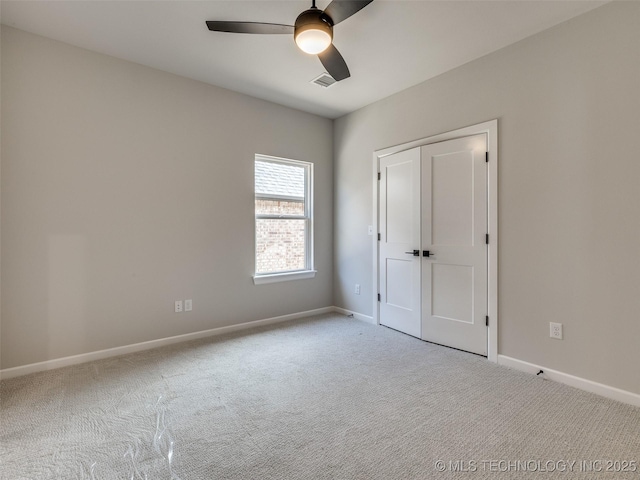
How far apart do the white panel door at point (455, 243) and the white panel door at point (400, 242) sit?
0.10 m

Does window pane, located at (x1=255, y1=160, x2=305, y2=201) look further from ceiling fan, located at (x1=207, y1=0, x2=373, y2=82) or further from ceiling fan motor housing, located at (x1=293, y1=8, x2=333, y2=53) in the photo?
ceiling fan motor housing, located at (x1=293, y1=8, x2=333, y2=53)

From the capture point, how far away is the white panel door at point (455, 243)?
290 cm

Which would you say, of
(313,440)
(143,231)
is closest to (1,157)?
(143,231)

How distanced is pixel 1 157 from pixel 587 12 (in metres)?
4.56

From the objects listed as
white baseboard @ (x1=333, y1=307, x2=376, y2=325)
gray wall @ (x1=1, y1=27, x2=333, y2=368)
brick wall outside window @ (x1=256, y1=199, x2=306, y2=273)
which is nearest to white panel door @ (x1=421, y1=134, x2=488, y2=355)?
white baseboard @ (x1=333, y1=307, x2=376, y2=325)

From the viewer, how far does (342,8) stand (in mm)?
1802

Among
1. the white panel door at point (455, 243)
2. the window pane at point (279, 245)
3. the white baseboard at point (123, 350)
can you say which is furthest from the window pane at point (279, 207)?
the white panel door at point (455, 243)

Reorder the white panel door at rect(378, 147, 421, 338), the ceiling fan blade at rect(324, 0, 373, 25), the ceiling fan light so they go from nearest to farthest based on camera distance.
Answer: the ceiling fan blade at rect(324, 0, 373, 25)
the ceiling fan light
the white panel door at rect(378, 147, 421, 338)

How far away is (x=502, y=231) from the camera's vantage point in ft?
9.01

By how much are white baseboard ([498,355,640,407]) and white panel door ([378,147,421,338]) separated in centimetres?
95

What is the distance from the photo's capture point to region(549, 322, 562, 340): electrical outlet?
7.98ft

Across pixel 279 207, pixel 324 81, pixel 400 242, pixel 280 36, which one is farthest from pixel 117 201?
pixel 400 242

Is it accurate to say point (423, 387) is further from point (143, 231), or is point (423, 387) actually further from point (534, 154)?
point (143, 231)

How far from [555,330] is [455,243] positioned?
3.50 ft
